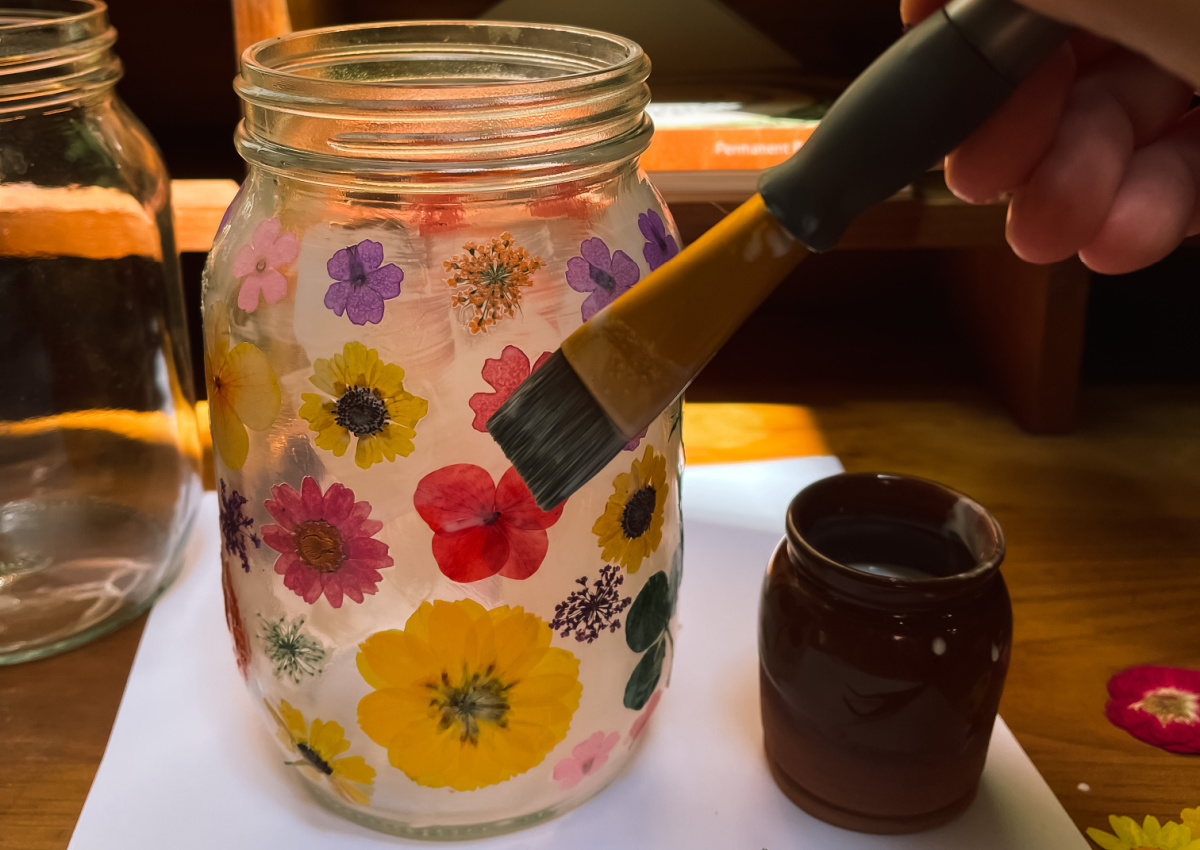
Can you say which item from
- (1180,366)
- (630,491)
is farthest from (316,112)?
(1180,366)

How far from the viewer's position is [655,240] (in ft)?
1.29

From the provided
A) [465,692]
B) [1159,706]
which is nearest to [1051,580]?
[1159,706]

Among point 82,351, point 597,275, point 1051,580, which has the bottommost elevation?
point 1051,580

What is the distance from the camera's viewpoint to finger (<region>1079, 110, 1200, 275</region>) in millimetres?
371

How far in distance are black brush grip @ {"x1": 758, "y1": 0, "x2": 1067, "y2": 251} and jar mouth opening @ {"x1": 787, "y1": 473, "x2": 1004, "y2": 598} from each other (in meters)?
0.16

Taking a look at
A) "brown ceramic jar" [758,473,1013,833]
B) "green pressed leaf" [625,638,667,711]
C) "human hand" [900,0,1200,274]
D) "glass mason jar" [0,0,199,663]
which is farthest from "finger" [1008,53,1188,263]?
"glass mason jar" [0,0,199,663]

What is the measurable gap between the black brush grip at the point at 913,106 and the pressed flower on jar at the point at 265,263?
17cm

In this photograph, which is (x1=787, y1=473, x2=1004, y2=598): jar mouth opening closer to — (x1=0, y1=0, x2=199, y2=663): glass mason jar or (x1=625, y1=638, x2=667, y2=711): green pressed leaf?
(x1=625, y1=638, x2=667, y2=711): green pressed leaf

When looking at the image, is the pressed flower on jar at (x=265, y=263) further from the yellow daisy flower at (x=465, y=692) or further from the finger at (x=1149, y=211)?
the finger at (x=1149, y=211)

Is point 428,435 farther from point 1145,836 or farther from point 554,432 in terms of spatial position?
point 1145,836

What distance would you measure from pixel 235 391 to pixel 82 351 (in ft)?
0.68

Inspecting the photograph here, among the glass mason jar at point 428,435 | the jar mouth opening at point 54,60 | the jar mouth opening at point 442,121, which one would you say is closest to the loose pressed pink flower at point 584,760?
the glass mason jar at point 428,435

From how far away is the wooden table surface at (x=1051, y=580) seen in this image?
44cm

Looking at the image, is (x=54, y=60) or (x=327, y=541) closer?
(x=327, y=541)
